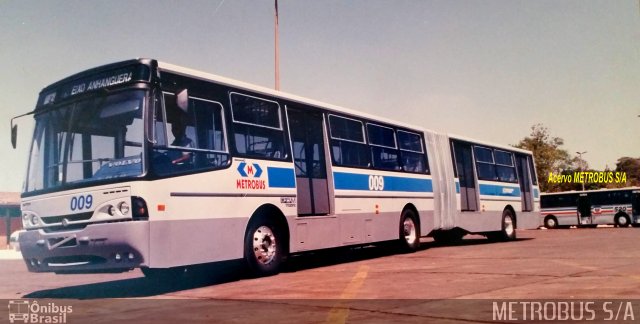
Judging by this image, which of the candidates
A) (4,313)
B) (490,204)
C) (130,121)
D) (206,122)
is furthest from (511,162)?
(4,313)

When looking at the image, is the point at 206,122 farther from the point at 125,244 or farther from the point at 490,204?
the point at 490,204

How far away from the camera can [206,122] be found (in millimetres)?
9117

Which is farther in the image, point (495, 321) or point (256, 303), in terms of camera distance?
point (256, 303)

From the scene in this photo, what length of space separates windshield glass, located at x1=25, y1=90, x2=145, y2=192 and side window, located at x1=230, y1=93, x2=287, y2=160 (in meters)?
1.87

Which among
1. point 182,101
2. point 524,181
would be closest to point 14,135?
point 182,101

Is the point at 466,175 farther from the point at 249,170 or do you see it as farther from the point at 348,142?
the point at 249,170

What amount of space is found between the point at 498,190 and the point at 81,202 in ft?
48.7

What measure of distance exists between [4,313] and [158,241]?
1985 mm

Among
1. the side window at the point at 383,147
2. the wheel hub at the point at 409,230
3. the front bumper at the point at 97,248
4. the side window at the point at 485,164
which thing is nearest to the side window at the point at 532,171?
the side window at the point at 485,164

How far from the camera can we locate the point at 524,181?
71.8 feet

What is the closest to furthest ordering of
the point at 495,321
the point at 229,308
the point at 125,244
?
the point at 495,321
the point at 229,308
the point at 125,244

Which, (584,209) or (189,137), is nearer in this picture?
(189,137)

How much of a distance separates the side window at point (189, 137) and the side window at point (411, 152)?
680 cm

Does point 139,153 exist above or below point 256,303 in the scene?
above
